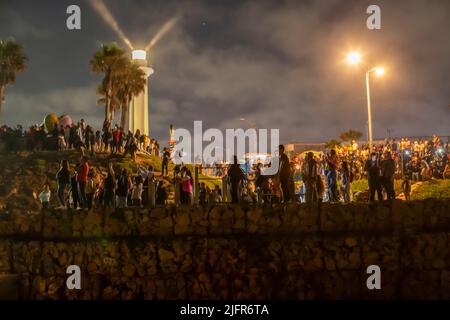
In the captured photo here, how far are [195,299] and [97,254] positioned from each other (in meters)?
2.95

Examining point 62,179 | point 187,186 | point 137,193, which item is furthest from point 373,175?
point 62,179

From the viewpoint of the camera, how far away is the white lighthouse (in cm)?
5050

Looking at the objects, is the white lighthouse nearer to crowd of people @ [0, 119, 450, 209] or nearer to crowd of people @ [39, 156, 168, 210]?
crowd of people @ [0, 119, 450, 209]

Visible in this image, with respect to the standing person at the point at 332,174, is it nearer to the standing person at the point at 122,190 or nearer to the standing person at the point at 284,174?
the standing person at the point at 284,174

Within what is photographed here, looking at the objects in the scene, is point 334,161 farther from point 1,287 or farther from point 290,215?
point 1,287

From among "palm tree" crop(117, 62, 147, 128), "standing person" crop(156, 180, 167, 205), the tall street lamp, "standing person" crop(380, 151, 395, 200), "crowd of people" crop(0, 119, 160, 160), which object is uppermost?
"palm tree" crop(117, 62, 147, 128)

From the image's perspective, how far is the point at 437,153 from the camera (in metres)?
26.6

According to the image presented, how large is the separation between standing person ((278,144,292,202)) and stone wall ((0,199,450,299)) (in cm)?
71

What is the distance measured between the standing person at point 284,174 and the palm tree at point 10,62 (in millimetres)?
27282

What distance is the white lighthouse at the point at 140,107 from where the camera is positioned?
50.5 metres

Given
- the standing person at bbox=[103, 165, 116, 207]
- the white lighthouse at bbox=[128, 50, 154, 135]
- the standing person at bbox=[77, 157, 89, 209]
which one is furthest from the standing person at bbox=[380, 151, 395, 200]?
the white lighthouse at bbox=[128, 50, 154, 135]

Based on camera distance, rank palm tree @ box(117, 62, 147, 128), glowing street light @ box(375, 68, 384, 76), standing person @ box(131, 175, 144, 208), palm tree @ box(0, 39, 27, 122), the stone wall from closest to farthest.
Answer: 1. the stone wall
2. standing person @ box(131, 175, 144, 208)
3. glowing street light @ box(375, 68, 384, 76)
4. palm tree @ box(0, 39, 27, 122)
5. palm tree @ box(117, 62, 147, 128)

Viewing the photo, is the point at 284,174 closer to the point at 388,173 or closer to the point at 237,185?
the point at 237,185

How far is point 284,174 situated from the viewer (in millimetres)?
13883
